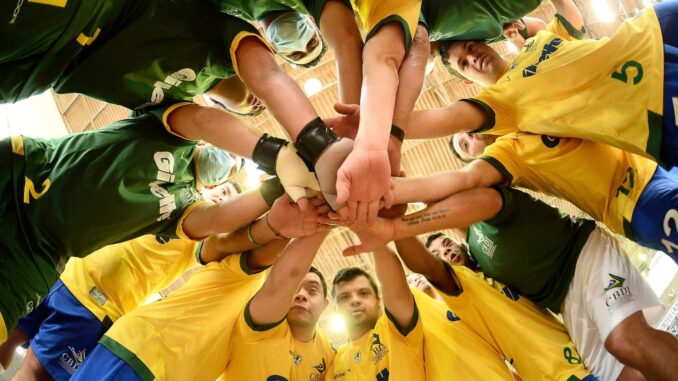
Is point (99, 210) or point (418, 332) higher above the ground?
point (99, 210)

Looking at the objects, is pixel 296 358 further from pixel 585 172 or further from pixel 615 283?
pixel 585 172

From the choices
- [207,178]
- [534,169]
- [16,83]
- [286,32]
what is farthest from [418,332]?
[16,83]

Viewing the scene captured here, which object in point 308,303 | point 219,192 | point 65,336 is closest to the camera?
point 65,336

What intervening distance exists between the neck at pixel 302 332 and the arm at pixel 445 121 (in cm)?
190

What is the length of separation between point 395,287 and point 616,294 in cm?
140

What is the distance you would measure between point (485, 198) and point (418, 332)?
3.63 feet

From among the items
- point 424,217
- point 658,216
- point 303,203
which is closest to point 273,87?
point 303,203

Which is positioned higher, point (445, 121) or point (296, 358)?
point (445, 121)

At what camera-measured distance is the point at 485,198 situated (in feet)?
10.1

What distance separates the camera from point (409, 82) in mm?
2631

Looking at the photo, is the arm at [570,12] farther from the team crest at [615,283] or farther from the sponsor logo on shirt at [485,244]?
the team crest at [615,283]

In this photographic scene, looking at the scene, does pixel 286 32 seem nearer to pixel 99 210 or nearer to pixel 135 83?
pixel 135 83

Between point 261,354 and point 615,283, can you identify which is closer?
point 615,283

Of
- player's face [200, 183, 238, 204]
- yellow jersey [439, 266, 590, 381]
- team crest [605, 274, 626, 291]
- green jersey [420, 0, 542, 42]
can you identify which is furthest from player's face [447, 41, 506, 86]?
player's face [200, 183, 238, 204]
